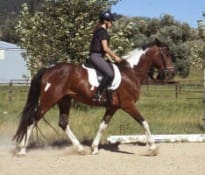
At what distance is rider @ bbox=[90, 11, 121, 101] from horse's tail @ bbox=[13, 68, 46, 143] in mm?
1076

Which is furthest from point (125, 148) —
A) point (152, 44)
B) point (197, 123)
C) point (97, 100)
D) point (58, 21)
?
point (58, 21)

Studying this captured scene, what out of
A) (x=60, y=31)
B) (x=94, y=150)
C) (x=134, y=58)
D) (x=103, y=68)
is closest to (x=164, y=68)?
(x=134, y=58)

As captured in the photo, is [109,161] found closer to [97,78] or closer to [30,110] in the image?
[97,78]

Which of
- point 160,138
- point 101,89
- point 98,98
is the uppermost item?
point 101,89

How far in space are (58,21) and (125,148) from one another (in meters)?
11.0

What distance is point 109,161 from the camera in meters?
8.84

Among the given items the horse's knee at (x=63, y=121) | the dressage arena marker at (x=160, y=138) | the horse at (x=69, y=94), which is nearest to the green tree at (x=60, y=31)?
the dressage arena marker at (x=160, y=138)

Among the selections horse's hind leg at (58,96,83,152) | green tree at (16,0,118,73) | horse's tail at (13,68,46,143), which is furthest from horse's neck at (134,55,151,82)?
green tree at (16,0,118,73)

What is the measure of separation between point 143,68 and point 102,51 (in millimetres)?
971

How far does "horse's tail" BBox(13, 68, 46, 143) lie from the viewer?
9.64 m

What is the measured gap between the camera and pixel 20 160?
8969mm

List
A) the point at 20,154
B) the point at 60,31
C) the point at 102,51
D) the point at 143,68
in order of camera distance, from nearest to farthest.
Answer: the point at 20,154, the point at 102,51, the point at 143,68, the point at 60,31

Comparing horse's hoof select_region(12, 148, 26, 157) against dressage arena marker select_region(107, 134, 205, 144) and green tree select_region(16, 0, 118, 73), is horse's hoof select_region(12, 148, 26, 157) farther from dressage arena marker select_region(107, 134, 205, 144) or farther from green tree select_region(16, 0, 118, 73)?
green tree select_region(16, 0, 118, 73)

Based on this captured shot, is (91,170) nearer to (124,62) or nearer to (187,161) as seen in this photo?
(187,161)
